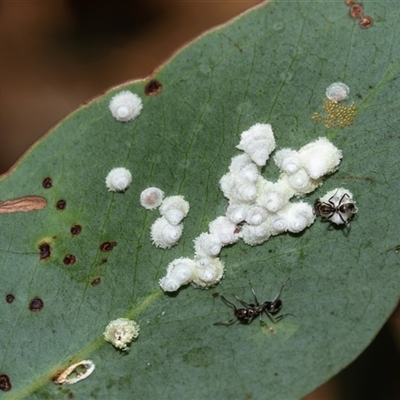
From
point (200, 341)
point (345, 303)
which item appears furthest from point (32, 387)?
point (345, 303)

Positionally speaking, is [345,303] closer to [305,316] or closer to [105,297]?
[305,316]

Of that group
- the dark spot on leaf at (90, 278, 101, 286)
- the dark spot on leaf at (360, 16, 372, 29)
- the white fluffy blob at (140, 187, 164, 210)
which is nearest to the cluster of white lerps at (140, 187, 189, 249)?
the white fluffy blob at (140, 187, 164, 210)

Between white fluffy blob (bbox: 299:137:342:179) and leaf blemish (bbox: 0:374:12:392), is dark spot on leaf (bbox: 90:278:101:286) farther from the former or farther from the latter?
white fluffy blob (bbox: 299:137:342:179)

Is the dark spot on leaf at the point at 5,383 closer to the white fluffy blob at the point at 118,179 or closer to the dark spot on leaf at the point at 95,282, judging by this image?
the dark spot on leaf at the point at 95,282

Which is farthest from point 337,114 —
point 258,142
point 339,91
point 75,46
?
point 75,46

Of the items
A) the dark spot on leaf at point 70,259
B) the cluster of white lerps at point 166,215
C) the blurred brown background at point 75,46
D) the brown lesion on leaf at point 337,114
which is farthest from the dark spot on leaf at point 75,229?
the blurred brown background at point 75,46

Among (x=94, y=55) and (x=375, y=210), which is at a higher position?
(x=94, y=55)
